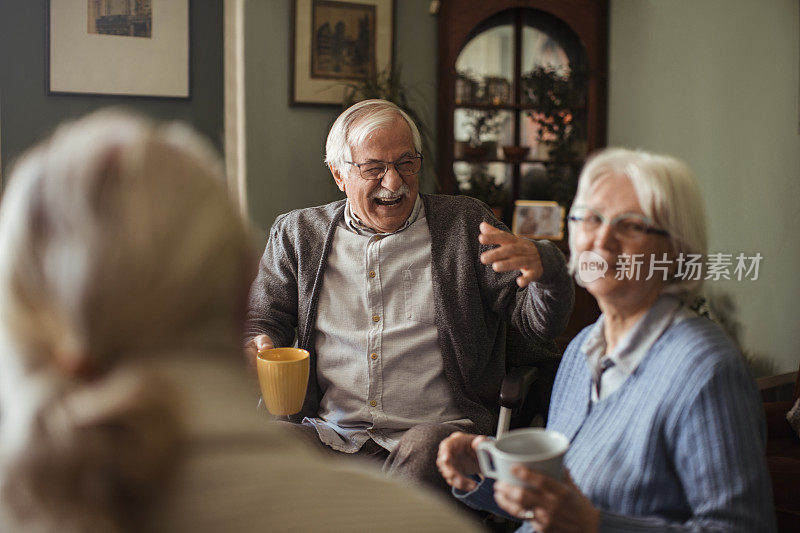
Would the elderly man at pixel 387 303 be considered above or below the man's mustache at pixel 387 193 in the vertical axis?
below

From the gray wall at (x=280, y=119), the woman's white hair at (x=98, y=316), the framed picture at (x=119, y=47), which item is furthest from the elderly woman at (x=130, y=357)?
the framed picture at (x=119, y=47)

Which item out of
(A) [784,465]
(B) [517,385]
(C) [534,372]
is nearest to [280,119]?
(C) [534,372]

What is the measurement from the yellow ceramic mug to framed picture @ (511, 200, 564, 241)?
8.35 ft

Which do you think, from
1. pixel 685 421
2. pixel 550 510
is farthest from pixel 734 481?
pixel 550 510

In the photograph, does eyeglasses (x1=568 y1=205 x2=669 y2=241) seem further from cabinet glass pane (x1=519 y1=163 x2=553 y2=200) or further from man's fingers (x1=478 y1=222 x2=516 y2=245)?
cabinet glass pane (x1=519 y1=163 x2=553 y2=200)

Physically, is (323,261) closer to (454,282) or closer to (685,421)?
(454,282)

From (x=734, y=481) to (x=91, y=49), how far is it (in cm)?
379

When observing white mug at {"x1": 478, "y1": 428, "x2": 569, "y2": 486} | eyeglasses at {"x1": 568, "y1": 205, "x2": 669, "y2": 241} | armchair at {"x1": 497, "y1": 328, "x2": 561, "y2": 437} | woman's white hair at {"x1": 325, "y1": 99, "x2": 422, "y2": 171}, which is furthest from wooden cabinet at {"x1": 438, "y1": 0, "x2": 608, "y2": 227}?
white mug at {"x1": 478, "y1": 428, "x2": 569, "y2": 486}

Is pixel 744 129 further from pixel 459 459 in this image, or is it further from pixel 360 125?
pixel 459 459

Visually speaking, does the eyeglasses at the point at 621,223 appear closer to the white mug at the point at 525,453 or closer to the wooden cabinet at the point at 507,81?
the white mug at the point at 525,453

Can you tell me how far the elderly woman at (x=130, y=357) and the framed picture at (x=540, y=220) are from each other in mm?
3299

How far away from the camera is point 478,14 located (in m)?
3.83

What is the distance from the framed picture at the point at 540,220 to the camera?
3812 mm

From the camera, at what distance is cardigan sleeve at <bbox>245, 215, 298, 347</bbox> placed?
1987mm
